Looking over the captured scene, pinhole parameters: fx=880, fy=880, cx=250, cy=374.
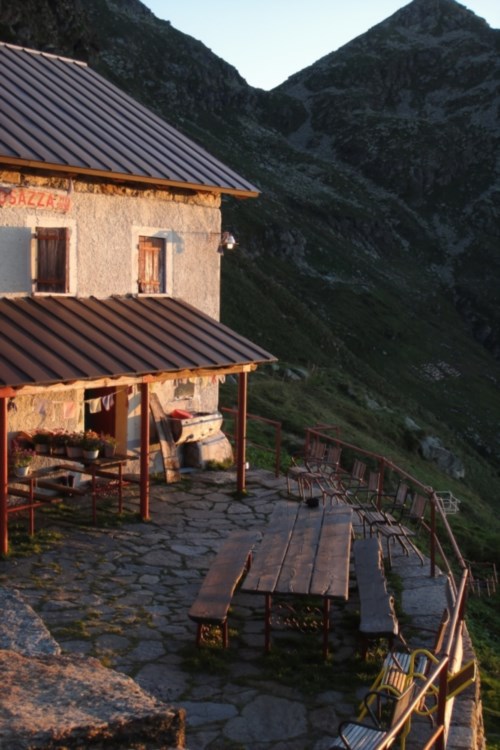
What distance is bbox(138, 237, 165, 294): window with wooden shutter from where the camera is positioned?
15.4m

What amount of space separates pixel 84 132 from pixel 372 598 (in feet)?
32.0

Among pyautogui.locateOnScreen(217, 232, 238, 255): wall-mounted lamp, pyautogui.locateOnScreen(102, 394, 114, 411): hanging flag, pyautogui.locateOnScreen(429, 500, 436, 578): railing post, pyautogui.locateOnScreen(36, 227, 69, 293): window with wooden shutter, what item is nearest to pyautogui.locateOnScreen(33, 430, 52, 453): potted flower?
pyautogui.locateOnScreen(102, 394, 114, 411): hanging flag

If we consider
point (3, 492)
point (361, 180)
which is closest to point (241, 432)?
point (3, 492)

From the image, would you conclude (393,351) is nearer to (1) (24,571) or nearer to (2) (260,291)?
(2) (260,291)

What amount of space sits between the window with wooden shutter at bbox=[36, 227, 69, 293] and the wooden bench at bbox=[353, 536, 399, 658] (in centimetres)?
641

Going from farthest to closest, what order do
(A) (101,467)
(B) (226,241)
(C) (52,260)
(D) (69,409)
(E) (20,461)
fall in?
1. (B) (226,241)
2. (D) (69,409)
3. (C) (52,260)
4. (A) (101,467)
5. (E) (20,461)

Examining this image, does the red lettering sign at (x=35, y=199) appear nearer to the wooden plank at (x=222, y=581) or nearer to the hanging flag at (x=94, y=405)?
the hanging flag at (x=94, y=405)

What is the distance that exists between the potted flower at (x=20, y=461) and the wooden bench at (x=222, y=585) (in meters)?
3.72

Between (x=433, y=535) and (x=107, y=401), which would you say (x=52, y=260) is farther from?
(x=433, y=535)

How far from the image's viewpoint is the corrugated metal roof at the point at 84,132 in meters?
13.5

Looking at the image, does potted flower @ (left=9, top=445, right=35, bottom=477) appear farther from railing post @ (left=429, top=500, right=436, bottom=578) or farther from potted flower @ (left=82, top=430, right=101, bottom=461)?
railing post @ (left=429, top=500, right=436, bottom=578)

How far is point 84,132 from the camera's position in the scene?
15.0 m

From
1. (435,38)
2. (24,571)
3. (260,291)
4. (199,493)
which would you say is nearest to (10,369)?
(24,571)

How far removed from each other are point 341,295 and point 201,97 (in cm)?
3817
